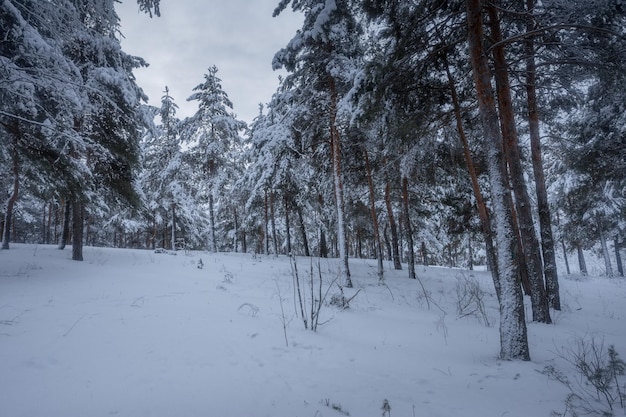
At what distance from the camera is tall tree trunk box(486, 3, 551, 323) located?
6.17 m

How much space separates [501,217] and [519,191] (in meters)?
3.00

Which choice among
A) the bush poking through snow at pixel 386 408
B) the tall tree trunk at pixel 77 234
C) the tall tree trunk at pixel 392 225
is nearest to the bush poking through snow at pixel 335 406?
the bush poking through snow at pixel 386 408

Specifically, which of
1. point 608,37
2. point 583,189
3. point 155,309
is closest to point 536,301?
point 608,37

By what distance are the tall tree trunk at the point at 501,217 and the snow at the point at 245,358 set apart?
0.38m

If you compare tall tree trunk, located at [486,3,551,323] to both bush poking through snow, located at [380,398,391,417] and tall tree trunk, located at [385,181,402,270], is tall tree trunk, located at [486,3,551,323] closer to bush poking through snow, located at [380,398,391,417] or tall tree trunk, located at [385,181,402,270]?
bush poking through snow, located at [380,398,391,417]

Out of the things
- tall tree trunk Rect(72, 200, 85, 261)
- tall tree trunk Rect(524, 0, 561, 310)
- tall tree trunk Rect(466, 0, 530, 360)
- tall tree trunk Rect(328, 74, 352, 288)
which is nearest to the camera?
tall tree trunk Rect(466, 0, 530, 360)

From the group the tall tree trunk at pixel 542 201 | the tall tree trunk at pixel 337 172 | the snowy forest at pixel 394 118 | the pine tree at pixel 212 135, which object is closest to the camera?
the snowy forest at pixel 394 118

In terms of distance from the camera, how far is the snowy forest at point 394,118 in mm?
5125

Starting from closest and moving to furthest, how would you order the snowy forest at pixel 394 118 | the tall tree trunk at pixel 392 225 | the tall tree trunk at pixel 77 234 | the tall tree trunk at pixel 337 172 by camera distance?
the snowy forest at pixel 394 118 → the tall tree trunk at pixel 337 172 → the tall tree trunk at pixel 77 234 → the tall tree trunk at pixel 392 225

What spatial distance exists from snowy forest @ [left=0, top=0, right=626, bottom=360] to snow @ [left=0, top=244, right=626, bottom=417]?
1.04 m

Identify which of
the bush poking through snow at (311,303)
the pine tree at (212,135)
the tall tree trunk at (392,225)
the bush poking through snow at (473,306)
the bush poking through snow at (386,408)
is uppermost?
the pine tree at (212,135)

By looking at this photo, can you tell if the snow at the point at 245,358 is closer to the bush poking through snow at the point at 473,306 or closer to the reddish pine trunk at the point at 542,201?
the bush poking through snow at the point at 473,306

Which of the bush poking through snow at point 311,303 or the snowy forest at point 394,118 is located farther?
the snowy forest at point 394,118

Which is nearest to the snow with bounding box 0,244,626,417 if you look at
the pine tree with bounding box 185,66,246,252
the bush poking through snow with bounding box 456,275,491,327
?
the bush poking through snow with bounding box 456,275,491,327
